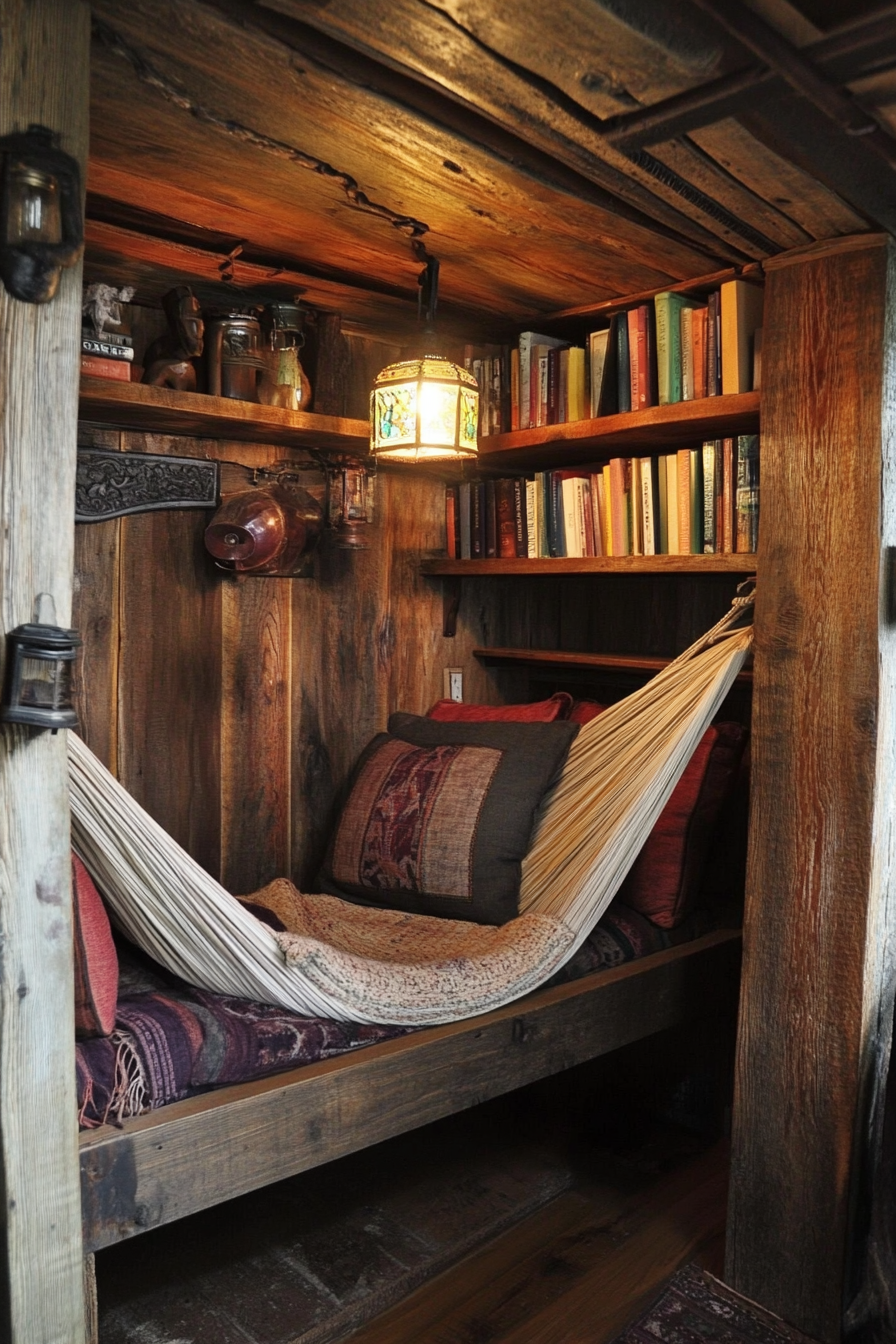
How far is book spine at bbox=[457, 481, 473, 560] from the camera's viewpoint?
8.46 feet

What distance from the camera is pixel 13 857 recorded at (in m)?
1.16

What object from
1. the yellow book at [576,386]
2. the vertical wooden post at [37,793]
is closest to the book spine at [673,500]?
the yellow book at [576,386]

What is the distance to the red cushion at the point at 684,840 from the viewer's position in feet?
7.11

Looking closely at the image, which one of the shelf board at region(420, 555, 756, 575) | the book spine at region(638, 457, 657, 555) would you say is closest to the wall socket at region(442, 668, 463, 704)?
the shelf board at region(420, 555, 756, 575)

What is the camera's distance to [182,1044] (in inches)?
59.2

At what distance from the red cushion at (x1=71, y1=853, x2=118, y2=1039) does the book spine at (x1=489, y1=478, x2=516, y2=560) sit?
1.28 meters

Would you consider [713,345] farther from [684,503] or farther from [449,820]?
[449,820]

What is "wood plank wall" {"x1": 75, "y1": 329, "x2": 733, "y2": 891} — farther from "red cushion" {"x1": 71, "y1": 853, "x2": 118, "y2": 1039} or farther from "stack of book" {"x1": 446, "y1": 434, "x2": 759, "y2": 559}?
"red cushion" {"x1": 71, "y1": 853, "x2": 118, "y2": 1039}

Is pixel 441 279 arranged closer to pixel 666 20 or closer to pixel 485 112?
pixel 485 112

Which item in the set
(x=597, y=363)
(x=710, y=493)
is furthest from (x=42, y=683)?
(x=597, y=363)

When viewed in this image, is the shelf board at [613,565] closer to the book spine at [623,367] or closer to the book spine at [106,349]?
the book spine at [623,367]

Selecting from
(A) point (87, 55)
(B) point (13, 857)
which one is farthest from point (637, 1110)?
(A) point (87, 55)

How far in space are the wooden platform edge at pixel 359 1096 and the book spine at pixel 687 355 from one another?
3.61ft

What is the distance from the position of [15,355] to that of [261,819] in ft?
4.77
